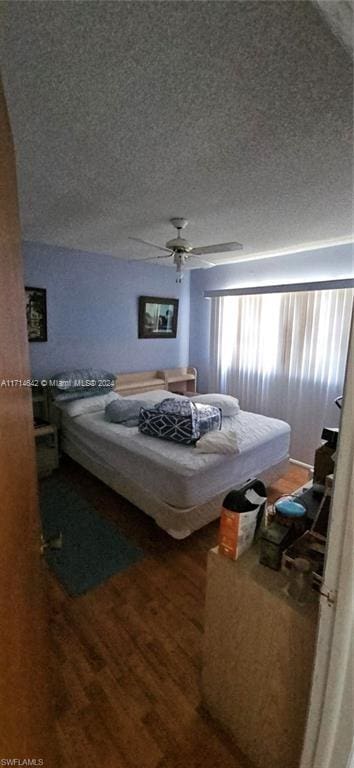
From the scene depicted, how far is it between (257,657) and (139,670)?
0.71 meters

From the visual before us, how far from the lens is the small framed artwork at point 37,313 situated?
3.26m

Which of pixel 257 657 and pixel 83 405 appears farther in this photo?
pixel 83 405

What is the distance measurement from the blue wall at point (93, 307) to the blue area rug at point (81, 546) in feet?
5.14

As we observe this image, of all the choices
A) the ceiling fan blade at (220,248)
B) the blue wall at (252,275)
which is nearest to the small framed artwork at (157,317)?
the blue wall at (252,275)

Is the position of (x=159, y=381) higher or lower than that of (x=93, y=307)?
lower

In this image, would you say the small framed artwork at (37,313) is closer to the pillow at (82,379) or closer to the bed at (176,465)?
the pillow at (82,379)

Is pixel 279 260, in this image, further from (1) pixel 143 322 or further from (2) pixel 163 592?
(2) pixel 163 592

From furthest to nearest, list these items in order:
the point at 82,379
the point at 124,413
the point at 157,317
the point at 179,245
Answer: the point at 157,317 → the point at 82,379 → the point at 124,413 → the point at 179,245

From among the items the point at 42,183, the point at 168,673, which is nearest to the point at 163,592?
the point at 168,673

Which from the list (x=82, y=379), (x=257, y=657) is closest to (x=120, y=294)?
(x=82, y=379)

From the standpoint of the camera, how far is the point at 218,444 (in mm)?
2275

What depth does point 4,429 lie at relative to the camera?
62 centimetres

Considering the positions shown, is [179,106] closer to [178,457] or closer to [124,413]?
[178,457]

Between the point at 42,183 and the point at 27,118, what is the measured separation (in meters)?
0.67
